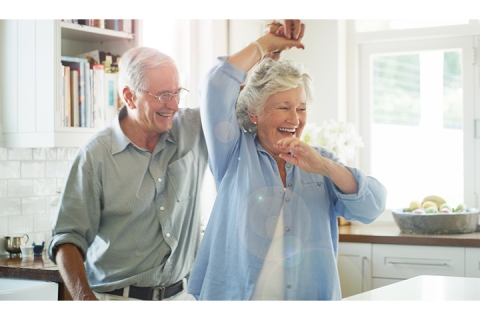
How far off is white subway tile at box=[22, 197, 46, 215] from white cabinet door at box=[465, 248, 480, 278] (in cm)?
157

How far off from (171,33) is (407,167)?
130 centimetres

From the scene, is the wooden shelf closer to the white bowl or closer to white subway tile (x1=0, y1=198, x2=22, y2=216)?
white subway tile (x1=0, y1=198, x2=22, y2=216)

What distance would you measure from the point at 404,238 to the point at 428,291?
0.94 m

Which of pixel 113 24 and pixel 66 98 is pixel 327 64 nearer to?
pixel 113 24

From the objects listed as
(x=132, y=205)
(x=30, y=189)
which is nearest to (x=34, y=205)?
(x=30, y=189)

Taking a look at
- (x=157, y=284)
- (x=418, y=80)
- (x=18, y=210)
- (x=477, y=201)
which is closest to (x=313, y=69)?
(x=418, y=80)

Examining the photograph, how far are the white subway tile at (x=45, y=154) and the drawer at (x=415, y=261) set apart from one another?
128 centimetres

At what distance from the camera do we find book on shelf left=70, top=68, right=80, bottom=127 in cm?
199

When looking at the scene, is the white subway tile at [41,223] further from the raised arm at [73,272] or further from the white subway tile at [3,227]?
the raised arm at [73,272]

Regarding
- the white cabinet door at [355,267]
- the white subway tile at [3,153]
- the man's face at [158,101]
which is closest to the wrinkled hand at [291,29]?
the man's face at [158,101]

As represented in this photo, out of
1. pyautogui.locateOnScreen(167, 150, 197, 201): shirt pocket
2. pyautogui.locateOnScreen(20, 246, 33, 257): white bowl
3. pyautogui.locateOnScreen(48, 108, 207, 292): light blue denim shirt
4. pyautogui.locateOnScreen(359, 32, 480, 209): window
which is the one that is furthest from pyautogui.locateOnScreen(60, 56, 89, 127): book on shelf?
pyautogui.locateOnScreen(359, 32, 480, 209): window

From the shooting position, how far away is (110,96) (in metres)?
2.09

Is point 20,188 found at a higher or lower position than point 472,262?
higher

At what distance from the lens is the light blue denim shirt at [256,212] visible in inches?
48.6
